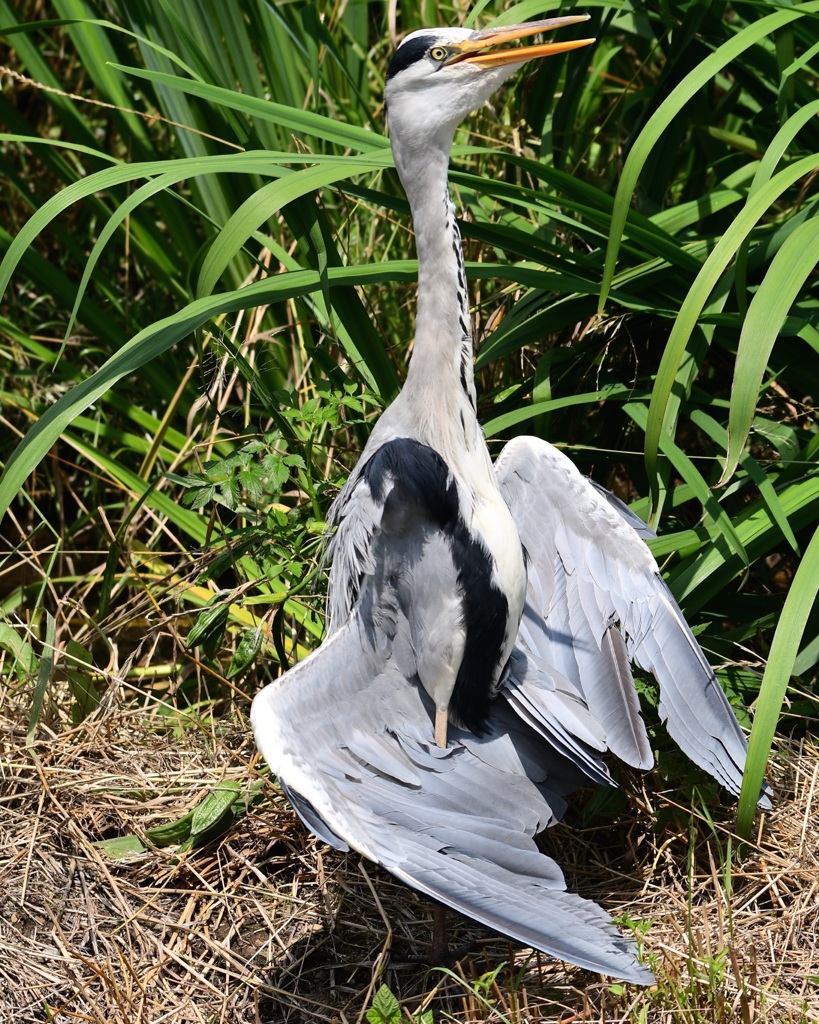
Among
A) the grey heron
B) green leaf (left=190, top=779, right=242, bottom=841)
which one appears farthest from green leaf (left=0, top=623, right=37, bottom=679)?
the grey heron

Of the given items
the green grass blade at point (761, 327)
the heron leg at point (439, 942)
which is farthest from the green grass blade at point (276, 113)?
the heron leg at point (439, 942)

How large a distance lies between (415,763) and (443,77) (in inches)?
46.8

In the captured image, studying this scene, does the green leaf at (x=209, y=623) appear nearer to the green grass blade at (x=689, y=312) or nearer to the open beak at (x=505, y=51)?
the green grass blade at (x=689, y=312)

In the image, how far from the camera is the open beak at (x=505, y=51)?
77.0 inches

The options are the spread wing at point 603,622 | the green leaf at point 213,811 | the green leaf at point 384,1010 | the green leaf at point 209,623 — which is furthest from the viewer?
the green leaf at point 209,623

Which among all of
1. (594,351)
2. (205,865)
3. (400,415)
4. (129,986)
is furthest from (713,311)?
(129,986)

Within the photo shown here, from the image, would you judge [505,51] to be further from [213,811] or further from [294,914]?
[294,914]

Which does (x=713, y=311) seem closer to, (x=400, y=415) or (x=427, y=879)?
(x=400, y=415)

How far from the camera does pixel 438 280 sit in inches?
77.8

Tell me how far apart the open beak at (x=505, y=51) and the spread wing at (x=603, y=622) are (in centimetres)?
69

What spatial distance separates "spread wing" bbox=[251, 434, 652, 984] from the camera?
1.64 m

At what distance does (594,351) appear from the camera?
2562mm

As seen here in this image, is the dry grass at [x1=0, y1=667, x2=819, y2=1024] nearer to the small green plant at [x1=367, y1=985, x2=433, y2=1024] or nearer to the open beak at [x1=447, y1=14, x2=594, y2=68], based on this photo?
the small green plant at [x1=367, y1=985, x2=433, y2=1024]

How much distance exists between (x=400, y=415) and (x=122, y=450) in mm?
1211
